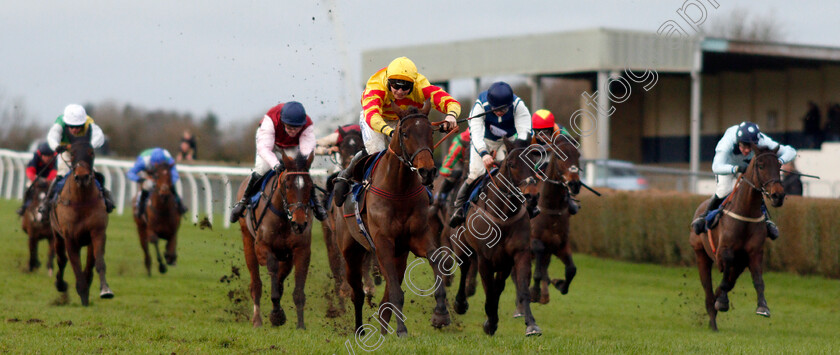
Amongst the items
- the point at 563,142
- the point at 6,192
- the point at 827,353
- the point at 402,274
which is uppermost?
the point at 563,142

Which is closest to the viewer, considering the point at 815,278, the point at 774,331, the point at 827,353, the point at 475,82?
the point at 827,353

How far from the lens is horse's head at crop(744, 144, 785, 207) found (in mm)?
8438

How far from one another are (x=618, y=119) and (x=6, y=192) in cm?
1689

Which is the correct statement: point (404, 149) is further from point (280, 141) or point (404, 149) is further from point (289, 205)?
point (280, 141)

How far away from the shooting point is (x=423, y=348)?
650cm

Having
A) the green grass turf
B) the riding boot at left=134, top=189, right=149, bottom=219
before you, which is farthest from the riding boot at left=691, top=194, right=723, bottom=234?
the riding boot at left=134, top=189, right=149, bottom=219

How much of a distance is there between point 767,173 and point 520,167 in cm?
242

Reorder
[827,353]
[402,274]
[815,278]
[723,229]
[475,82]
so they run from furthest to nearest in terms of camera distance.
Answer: [475,82], [815,278], [723,229], [402,274], [827,353]

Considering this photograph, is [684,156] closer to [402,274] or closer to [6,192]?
[6,192]

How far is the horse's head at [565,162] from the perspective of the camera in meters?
9.48

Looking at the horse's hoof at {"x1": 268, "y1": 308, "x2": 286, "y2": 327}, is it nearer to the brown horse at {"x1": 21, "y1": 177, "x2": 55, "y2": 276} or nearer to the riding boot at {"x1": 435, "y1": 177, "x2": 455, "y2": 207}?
the riding boot at {"x1": 435, "y1": 177, "x2": 455, "y2": 207}

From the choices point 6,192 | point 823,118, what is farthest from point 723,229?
point 6,192

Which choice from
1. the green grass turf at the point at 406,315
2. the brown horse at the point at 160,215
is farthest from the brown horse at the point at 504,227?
the brown horse at the point at 160,215

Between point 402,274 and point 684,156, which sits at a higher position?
point 402,274
